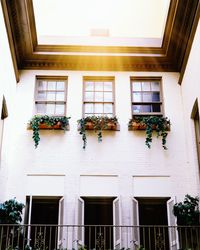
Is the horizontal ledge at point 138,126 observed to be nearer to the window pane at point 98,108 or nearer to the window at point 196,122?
the window at point 196,122

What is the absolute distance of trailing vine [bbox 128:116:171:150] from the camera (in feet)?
29.5

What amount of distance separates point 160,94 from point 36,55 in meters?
3.09

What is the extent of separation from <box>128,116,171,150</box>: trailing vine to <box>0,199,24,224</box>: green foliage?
3.04 meters

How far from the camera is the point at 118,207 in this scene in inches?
323

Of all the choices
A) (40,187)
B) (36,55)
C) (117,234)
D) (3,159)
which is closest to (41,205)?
(40,187)

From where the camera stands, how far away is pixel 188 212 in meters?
7.80

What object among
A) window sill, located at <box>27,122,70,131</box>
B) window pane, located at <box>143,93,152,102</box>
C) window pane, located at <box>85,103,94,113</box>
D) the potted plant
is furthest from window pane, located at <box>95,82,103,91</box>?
the potted plant

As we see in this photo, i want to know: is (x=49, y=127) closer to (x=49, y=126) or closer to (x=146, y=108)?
(x=49, y=126)

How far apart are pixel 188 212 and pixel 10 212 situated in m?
3.32

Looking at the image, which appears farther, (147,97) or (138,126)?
(147,97)

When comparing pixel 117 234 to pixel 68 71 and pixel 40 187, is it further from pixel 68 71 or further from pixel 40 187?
pixel 68 71

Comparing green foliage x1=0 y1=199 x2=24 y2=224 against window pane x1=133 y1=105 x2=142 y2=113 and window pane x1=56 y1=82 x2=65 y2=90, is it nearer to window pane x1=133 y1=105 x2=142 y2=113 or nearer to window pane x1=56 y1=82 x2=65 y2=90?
window pane x1=56 y1=82 x2=65 y2=90

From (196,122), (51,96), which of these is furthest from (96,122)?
(196,122)

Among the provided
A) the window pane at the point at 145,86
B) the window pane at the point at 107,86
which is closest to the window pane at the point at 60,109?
the window pane at the point at 107,86
